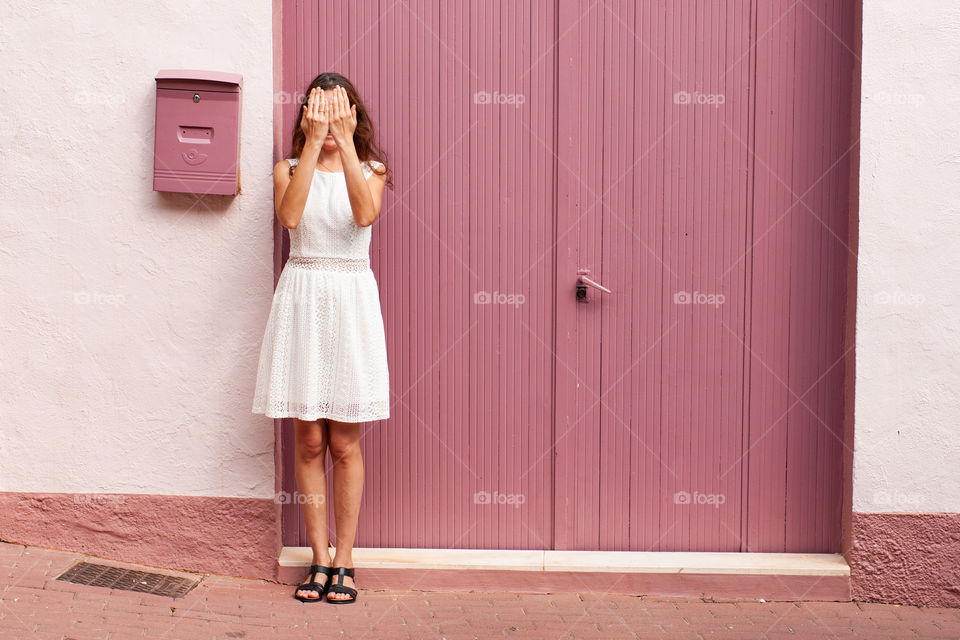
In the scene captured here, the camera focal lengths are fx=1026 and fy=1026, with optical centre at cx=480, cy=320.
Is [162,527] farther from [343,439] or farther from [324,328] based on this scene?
[324,328]

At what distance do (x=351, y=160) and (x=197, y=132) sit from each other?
74 centimetres

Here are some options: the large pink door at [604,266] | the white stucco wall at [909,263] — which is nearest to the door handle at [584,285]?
the large pink door at [604,266]

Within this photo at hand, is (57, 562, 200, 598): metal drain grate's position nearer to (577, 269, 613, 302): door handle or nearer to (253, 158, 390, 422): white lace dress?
(253, 158, 390, 422): white lace dress

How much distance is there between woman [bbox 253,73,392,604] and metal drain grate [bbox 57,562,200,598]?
49 cm

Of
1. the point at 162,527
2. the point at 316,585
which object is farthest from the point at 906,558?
the point at 162,527

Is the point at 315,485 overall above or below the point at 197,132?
below

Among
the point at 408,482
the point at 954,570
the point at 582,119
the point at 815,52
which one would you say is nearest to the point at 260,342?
the point at 408,482

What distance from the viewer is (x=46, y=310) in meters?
4.32

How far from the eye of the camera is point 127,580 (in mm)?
4188

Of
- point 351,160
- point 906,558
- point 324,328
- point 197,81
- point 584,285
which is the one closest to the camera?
point 351,160

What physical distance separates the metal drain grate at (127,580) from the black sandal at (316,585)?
1.52 feet

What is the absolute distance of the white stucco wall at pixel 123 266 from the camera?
167 inches

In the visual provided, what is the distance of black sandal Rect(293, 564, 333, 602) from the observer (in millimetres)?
4145

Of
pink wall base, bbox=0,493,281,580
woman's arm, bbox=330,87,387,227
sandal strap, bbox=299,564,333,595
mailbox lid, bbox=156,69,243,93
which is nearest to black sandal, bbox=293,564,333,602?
sandal strap, bbox=299,564,333,595
